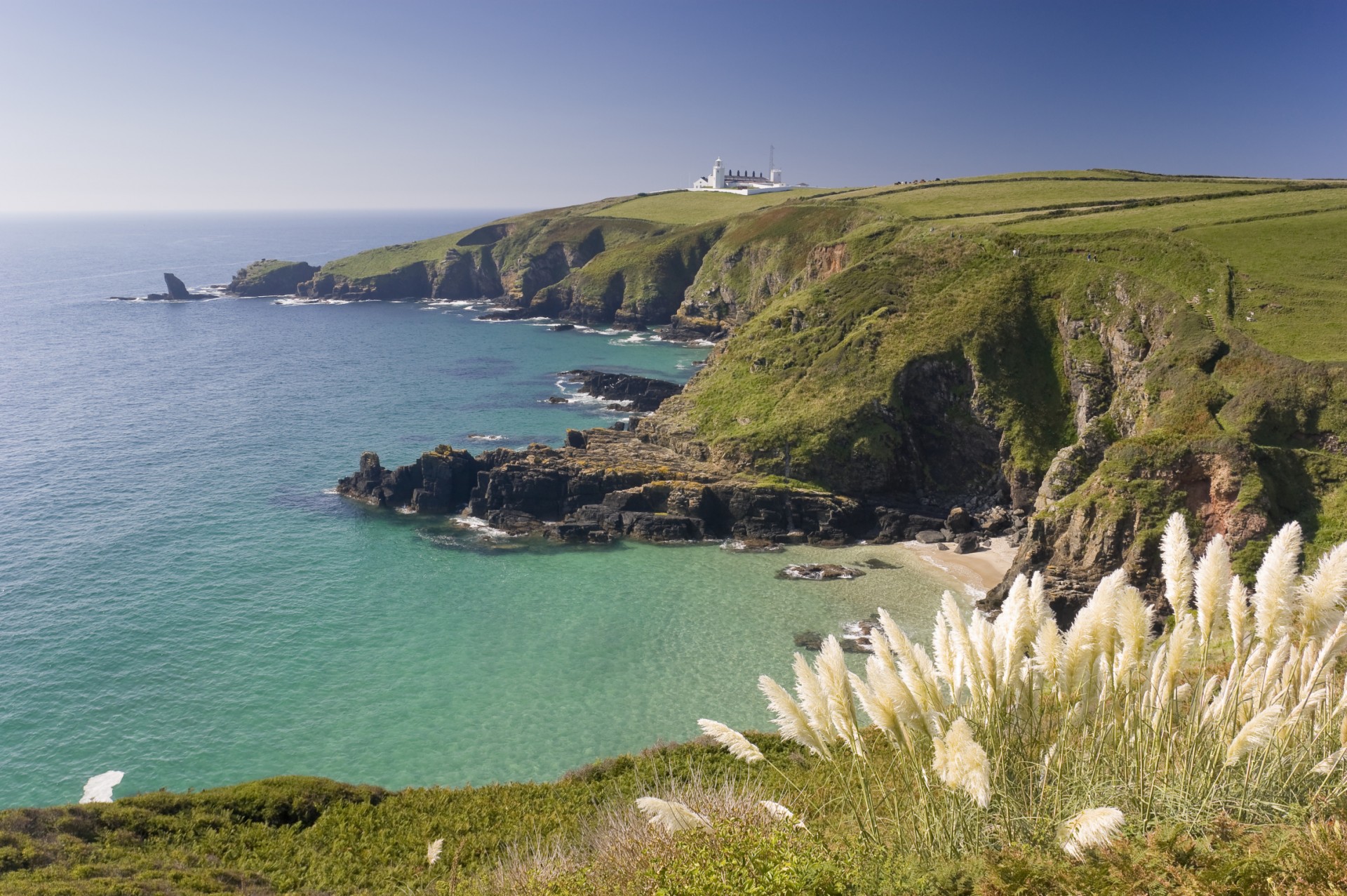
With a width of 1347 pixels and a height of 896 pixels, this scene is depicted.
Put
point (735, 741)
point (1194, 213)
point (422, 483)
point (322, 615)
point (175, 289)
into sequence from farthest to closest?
point (175, 289)
point (1194, 213)
point (422, 483)
point (322, 615)
point (735, 741)

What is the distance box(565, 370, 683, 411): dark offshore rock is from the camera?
7994 cm

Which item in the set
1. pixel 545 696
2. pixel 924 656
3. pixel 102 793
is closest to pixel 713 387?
pixel 545 696

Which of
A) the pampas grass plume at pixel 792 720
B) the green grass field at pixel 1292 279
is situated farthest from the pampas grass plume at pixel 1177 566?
the green grass field at pixel 1292 279

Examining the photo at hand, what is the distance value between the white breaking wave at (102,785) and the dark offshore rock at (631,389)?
5526 centimetres

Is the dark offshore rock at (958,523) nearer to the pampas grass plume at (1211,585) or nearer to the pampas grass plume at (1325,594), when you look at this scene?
the pampas grass plume at (1211,585)

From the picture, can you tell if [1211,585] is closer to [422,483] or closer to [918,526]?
[918,526]

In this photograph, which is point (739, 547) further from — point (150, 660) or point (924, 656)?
point (924, 656)

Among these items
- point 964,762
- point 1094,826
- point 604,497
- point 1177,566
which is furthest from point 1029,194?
point 1094,826

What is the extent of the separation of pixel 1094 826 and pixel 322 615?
Answer: 135 ft

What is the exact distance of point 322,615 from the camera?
132ft

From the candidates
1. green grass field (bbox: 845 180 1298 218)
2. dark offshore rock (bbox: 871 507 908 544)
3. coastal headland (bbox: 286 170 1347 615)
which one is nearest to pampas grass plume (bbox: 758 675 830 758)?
coastal headland (bbox: 286 170 1347 615)

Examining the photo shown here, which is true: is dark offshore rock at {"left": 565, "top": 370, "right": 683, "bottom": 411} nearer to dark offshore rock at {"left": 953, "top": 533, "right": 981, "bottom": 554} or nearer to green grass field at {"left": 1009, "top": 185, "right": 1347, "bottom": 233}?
green grass field at {"left": 1009, "top": 185, "right": 1347, "bottom": 233}

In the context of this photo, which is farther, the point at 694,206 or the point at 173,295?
the point at 694,206

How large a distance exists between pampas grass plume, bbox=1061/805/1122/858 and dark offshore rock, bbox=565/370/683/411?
72.5 meters
